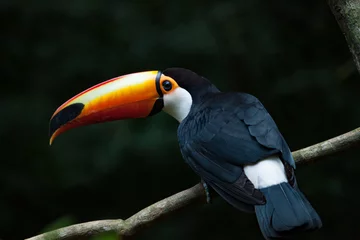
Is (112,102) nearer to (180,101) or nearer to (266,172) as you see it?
(180,101)

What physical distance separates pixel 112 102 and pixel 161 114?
1.05m

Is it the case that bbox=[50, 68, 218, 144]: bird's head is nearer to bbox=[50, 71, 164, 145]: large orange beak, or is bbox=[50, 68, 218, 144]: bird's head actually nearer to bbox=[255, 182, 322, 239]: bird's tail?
bbox=[50, 71, 164, 145]: large orange beak

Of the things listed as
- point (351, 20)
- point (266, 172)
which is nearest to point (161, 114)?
point (266, 172)

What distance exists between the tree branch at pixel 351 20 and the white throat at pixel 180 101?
0.89m

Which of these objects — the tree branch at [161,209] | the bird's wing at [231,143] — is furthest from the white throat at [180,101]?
the tree branch at [161,209]

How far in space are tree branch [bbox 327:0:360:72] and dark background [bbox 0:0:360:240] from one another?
1.69 metres

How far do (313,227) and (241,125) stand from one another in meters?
0.60

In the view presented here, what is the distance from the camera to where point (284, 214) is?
2.17 m

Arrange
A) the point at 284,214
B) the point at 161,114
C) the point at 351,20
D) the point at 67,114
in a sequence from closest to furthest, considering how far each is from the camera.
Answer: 1. the point at 284,214
2. the point at 351,20
3. the point at 67,114
4. the point at 161,114

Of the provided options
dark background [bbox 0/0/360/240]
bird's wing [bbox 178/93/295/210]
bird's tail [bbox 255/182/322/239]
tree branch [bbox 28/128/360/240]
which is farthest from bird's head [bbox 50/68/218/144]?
dark background [bbox 0/0/360/240]

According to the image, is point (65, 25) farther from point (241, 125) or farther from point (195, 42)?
point (241, 125)

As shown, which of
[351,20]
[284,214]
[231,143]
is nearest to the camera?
[284,214]

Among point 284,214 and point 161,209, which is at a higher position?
point 161,209

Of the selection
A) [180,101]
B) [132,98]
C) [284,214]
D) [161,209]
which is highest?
[132,98]
